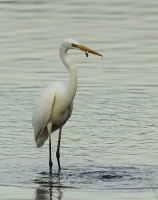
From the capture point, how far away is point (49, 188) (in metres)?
10.6

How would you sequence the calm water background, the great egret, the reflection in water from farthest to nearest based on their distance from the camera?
the great egret, the calm water background, the reflection in water

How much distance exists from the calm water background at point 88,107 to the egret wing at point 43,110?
0.44 meters

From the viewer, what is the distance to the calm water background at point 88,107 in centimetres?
1081

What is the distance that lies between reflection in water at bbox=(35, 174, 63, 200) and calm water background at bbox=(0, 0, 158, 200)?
0.01 metres

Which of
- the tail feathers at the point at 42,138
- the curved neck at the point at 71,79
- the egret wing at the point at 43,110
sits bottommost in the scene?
the tail feathers at the point at 42,138

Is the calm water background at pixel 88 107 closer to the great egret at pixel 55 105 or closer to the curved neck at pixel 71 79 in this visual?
the great egret at pixel 55 105

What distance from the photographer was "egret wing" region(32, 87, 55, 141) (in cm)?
1223

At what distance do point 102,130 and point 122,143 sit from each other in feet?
2.74

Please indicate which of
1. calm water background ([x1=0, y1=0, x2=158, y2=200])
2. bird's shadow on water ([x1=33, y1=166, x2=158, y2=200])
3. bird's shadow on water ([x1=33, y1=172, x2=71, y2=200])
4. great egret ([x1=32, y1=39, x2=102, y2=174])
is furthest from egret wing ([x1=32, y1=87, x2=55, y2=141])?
bird's shadow on water ([x1=33, y1=172, x2=71, y2=200])

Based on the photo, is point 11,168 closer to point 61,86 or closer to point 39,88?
point 61,86

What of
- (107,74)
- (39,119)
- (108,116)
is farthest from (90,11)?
(39,119)

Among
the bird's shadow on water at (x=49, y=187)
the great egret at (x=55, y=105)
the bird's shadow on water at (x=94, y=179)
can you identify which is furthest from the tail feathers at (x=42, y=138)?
the bird's shadow on water at (x=49, y=187)

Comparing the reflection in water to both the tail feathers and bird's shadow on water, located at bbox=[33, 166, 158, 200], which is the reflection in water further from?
the tail feathers

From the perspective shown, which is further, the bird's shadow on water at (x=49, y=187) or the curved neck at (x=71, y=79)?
the curved neck at (x=71, y=79)
